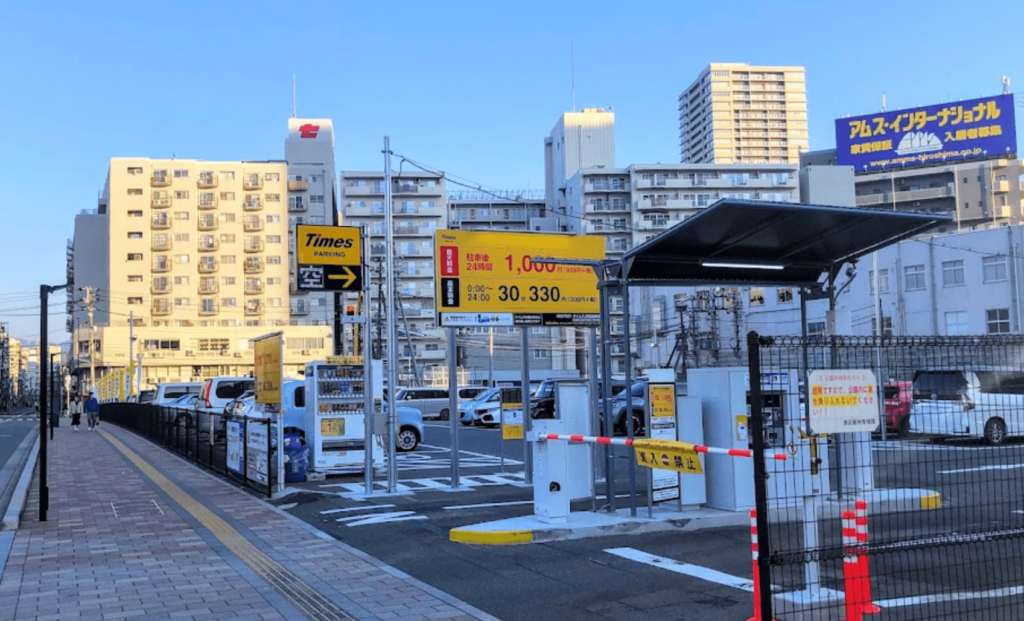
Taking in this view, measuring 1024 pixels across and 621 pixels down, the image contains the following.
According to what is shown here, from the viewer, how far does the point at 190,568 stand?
355 inches

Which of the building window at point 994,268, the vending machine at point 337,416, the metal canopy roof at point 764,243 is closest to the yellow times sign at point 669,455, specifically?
the metal canopy roof at point 764,243

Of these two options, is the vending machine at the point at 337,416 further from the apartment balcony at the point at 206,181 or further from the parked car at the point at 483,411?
the apartment balcony at the point at 206,181

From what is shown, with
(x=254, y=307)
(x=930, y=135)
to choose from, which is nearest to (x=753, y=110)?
(x=930, y=135)

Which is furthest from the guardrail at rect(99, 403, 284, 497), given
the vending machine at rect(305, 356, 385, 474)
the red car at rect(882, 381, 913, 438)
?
the red car at rect(882, 381, 913, 438)

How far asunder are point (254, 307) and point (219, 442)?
7862 centimetres

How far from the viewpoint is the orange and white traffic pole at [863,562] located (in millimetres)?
6029

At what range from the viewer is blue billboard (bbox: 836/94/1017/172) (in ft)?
217

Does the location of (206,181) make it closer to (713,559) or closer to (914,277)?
(914,277)

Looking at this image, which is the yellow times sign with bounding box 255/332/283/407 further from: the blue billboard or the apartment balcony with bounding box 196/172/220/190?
the apartment balcony with bounding box 196/172/220/190

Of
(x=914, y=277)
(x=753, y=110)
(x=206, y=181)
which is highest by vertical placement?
(x=753, y=110)

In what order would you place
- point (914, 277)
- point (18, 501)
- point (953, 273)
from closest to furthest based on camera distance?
1. point (18, 501)
2. point (953, 273)
3. point (914, 277)

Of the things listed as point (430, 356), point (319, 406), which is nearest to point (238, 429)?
point (319, 406)

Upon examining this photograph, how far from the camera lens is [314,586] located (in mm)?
8164

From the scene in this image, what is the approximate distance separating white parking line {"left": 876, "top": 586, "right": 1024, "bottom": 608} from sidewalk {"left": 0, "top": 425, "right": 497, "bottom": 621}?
9.90 ft
